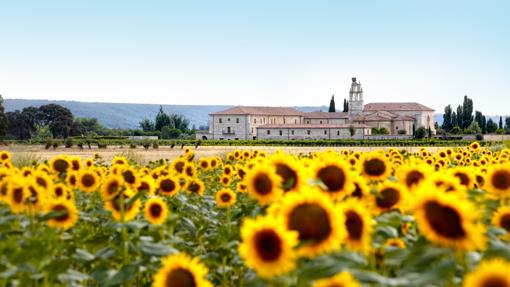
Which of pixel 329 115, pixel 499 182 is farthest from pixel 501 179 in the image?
pixel 329 115

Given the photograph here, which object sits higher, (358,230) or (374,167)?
(374,167)

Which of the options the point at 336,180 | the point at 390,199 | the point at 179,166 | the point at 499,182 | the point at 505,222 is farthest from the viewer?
the point at 179,166

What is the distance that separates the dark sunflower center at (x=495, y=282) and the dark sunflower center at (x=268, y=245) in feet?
2.26

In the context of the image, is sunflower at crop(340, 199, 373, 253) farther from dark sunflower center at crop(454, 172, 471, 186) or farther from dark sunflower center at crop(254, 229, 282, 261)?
dark sunflower center at crop(454, 172, 471, 186)

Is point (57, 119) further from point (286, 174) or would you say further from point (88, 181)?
point (286, 174)

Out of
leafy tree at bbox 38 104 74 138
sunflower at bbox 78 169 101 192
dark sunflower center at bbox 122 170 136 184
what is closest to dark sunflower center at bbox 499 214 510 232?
dark sunflower center at bbox 122 170 136 184

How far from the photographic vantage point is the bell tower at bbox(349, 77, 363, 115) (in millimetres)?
127312

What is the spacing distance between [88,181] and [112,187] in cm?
90

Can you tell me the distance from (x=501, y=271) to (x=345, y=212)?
85 centimetres

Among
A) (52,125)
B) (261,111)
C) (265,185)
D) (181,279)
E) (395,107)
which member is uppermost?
(395,107)

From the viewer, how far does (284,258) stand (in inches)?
89.6

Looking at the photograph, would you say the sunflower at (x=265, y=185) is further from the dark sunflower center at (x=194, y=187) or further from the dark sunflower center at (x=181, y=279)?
the dark sunflower center at (x=194, y=187)

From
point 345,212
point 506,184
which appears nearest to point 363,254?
point 345,212

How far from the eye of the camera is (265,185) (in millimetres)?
3439
